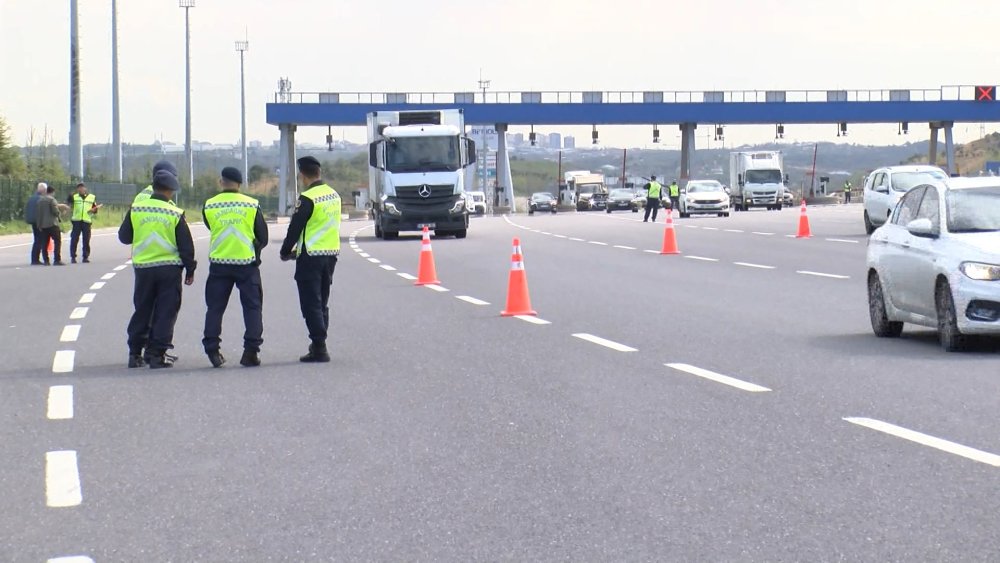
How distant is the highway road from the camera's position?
21.6ft

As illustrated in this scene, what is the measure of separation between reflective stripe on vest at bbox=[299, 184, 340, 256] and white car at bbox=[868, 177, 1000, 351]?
476 centimetres

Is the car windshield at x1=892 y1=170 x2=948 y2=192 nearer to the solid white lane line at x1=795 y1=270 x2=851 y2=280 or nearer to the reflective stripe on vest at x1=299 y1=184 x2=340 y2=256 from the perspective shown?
the solid white lane line at x1=795 y1=270 x2=851 y2=280

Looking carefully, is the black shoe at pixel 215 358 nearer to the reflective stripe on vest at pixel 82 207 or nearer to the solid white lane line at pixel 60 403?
the solid white lane line at pixel 60 403

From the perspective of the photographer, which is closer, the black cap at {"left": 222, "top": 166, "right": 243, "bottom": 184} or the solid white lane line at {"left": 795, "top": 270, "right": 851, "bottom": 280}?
the black cap at {"left": 222, "top": 166, "right": 243, "bottom": 184}

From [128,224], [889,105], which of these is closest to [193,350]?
[128,224]

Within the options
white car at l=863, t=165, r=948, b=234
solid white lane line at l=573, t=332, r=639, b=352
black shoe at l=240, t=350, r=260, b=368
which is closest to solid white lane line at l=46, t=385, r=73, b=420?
black shoe at l=240, t=350, r=260, b=368

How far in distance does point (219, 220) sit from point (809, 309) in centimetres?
745

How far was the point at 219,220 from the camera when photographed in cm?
1332

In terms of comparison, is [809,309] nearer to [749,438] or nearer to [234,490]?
[749,438]

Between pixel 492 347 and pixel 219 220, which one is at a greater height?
pixel 219 220

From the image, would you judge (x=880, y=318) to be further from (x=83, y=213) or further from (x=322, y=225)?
(x=83, y=213)

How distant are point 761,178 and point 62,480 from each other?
6879 centimetres

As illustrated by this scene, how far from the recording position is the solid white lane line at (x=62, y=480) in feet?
24.7

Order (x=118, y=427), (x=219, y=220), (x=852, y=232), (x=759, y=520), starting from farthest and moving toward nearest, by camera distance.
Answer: (x=852, y=232) < (x=219, y=220) < (x=118, y=427) < (x=759, y=520)
